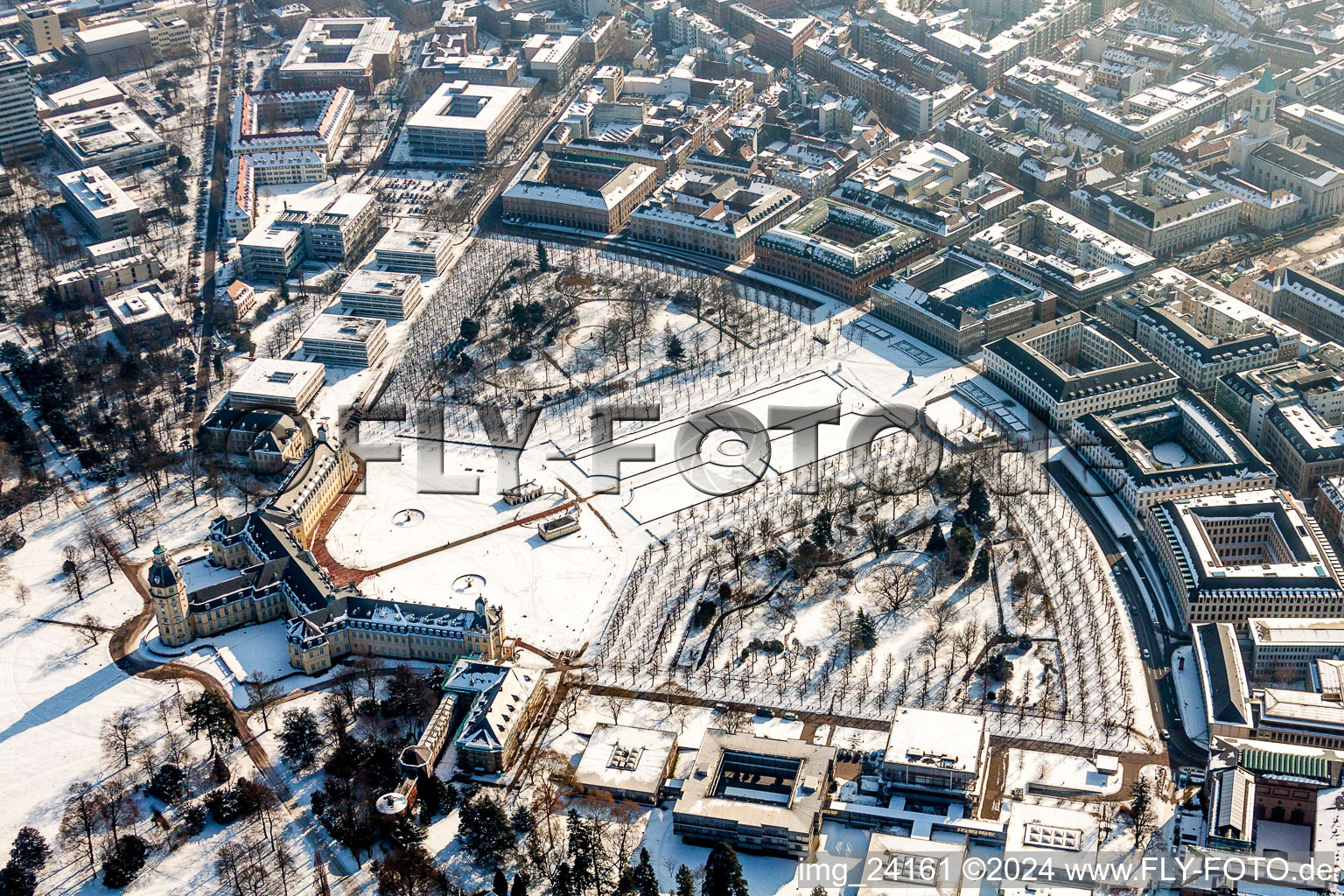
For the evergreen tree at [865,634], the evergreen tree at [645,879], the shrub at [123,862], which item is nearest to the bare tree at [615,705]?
the evergreen tree at [645,879]

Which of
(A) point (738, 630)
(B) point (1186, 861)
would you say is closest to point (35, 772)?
(A) point (738, 630)

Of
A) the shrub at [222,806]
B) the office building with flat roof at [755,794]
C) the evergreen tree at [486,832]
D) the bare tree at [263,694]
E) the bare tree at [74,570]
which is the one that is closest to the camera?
the evergreen tree at [486,832]

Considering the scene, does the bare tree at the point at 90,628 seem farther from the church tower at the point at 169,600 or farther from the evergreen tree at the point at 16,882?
the evergreen tree at the point at 16,882

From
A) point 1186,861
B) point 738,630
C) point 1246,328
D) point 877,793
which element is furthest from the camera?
point 1246,328

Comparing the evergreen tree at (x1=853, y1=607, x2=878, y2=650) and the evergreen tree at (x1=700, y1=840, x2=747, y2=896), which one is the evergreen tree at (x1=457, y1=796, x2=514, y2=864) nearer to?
the evergreen tree at (x1=700, y1=840, x2=747, y2=896)

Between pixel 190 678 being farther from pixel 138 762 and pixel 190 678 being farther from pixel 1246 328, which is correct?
pixel 1246 328

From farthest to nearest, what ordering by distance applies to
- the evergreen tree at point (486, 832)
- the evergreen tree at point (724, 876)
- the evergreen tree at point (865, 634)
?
the evergreen tree at point (865, 634) → the evergreen tree at point (486, 832) → the evergreen tree at point (724, 876)

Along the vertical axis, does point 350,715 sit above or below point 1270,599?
below

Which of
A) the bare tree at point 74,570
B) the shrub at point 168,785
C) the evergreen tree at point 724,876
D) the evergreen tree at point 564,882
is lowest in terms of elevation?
the bare tree at point 74,570
